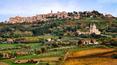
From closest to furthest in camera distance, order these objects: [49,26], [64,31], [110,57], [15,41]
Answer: [110,57]
[15,41]
[64,31]
[49,26]

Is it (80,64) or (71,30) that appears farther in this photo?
(71,30)

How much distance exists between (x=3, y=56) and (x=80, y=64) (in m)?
24.2

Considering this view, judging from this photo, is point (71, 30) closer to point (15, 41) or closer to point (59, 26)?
point (59, 26)

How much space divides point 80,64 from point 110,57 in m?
9.27

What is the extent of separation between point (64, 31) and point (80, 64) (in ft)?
289

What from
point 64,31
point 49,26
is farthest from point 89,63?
point 49,26

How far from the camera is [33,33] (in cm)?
13988

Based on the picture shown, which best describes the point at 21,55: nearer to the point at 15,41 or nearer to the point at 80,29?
the point at 15,41

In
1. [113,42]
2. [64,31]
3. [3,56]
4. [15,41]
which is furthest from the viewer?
[64,31]

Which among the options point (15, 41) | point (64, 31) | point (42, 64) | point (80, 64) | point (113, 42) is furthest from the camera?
point (64, 31)

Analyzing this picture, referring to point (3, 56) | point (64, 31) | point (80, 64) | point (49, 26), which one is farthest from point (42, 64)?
point (49, 26)

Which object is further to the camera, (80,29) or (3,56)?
(80,29)

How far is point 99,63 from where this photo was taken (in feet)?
164

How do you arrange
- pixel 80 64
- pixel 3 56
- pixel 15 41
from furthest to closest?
pixel 15 41, pixel 3 56, pixel 80 64
